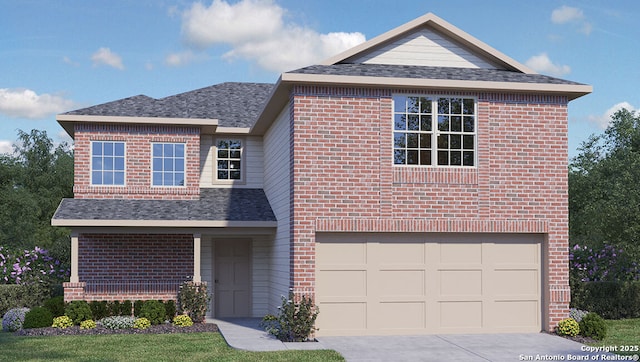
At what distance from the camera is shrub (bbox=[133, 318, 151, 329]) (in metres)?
18.4

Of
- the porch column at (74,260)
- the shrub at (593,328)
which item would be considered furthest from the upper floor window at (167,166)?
the shrub at (593,328)

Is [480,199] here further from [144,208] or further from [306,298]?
[144,208]

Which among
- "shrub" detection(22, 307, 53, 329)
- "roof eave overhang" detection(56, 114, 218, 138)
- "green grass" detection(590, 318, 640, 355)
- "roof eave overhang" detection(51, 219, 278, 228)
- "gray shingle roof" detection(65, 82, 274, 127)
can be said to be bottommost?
"green grass" detection(590, 318, 640, 355)

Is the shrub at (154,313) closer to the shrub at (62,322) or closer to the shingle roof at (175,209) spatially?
the shrub at (62,322)

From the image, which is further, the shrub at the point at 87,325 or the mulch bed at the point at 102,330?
the shrub at the point at 87,325

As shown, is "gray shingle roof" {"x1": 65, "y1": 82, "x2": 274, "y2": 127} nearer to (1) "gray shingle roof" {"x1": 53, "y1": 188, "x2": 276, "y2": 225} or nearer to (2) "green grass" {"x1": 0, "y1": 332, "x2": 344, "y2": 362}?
(1) "gray shingle roof" {"x1": 53, "y1": 188, "x2": 276, "y2": 225}

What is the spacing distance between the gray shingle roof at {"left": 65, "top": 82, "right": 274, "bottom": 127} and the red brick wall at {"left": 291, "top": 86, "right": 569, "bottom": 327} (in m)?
4.26

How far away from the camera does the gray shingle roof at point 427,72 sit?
16.7 metres

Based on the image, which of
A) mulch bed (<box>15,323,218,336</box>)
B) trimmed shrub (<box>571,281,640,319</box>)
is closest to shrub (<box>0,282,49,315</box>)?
mulch bed (<box>15,323,218,336</box>)

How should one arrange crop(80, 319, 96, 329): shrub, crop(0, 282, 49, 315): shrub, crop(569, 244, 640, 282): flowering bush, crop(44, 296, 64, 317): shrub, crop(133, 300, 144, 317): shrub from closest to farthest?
crop(80, 319, 96, 329): shrub → crop(44, 296, 64, 317): shrub → crop(133, 300, 144, 317): shrub → crop(0, 282, 49, 315): shrub → crop(569, 244, 640, 282): flowering bush

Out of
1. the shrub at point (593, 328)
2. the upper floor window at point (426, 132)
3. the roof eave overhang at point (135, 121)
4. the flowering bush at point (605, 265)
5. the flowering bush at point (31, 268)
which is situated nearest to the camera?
the shrub at point (593, 328)

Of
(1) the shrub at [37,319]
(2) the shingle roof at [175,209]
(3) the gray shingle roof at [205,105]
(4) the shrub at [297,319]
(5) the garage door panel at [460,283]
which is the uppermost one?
(3) the gray shingle roof at [205,105]

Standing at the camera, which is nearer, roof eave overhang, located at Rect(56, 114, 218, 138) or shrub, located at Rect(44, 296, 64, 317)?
shrub, located at Rect(44, 296, 64, 317)

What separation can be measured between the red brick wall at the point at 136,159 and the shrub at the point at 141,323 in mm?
4246
